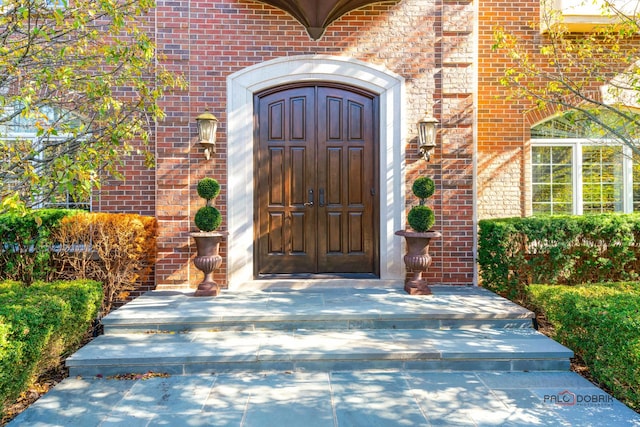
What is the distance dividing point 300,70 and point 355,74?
82 cm

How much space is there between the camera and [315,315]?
4320 mm

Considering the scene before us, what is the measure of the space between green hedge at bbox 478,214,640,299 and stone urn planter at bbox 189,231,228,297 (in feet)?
12.2

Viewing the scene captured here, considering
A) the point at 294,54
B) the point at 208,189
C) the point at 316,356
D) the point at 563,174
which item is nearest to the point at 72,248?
the point at 208,189

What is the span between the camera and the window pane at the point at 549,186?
22.0ft

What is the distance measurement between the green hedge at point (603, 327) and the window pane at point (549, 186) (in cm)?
258

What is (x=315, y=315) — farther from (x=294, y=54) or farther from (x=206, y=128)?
(x=294, y=54)

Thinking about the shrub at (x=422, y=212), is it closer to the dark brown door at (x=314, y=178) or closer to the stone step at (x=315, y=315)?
the dark brown door at (x=314, y=178)

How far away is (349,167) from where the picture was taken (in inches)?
237

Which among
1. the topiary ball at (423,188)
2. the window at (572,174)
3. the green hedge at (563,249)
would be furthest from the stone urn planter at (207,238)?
the window at (572,174)

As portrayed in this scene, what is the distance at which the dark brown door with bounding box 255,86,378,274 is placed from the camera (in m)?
5.97

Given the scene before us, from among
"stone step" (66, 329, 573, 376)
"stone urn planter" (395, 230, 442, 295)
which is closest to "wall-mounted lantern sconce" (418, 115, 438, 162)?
"stone urn planter" (395, 230, 442, 295)

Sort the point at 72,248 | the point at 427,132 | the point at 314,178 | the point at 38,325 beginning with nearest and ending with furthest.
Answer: the point at 38,325 < the point at 72,248 < the point at 427,132 < the point at 314,178

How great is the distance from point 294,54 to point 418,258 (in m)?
3.46

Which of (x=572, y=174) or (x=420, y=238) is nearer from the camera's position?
(x=420, y=238)
